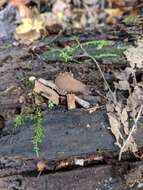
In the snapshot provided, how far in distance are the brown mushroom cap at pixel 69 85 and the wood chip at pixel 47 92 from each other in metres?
0.05

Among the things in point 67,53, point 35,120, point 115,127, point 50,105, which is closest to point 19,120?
point 35,120

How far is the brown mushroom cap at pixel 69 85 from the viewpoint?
230cm

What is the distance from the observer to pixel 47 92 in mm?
2260

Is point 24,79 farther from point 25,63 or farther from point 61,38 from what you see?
point 61,38

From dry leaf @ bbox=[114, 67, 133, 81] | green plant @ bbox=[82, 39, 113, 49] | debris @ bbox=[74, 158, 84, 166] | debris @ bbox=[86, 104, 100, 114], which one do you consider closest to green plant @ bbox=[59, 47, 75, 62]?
green plant @ bbox=[82, 39, 113, 49]

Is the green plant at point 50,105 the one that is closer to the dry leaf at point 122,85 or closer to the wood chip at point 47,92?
the wood chip at point 47,92

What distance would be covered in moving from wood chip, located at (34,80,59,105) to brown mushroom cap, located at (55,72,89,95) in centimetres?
5

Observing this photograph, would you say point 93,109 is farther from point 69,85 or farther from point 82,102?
point 69,85

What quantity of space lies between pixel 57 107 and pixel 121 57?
0.66 metres

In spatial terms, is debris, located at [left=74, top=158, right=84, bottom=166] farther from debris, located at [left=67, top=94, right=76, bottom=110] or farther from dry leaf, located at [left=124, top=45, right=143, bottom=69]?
dry leaf, located at [left=124, top=45, right=143, bottom=69]

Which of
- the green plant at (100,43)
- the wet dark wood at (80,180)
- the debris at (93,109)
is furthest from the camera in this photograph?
the green plant at (100,43)

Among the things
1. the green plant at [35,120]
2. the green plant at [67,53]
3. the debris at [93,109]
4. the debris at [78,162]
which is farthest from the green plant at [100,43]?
the debris at [78,162]

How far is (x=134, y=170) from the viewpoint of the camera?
1996mm

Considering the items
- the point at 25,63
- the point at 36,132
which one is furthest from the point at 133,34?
the point at 36,132
